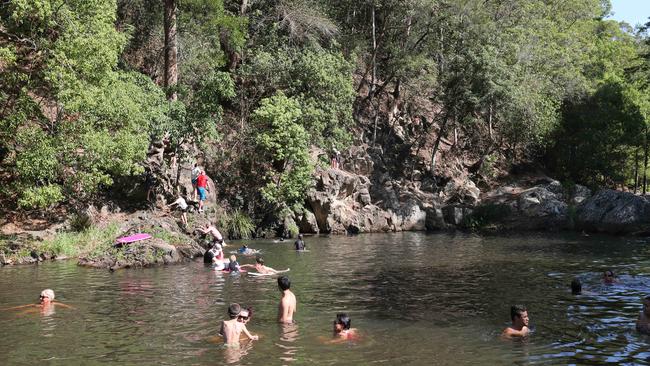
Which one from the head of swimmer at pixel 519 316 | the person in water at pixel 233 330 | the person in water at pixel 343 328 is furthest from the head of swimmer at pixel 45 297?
the head of swimmer at pixel 519 316

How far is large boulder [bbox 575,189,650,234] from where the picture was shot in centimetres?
3784

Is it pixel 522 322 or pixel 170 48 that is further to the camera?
pixel 170 48

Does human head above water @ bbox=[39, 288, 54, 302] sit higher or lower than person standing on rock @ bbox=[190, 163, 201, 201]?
lower

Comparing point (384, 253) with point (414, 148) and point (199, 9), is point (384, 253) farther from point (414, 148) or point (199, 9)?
point (414, 148)

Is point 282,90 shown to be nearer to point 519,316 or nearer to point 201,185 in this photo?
point 201,185

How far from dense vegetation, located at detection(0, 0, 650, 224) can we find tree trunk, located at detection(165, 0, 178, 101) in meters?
0.10

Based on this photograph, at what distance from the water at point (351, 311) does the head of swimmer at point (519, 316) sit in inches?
16.8

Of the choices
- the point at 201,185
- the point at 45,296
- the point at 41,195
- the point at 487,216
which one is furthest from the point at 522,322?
the point at 487,216

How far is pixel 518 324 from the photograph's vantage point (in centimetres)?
1257

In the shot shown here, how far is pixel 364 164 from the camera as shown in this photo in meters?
45.1

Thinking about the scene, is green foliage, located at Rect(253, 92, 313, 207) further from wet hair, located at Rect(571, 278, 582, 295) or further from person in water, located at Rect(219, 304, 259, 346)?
person in water, located at Rect(219, 304, 259, 346)

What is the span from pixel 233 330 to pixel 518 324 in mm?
5852

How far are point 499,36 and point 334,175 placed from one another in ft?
54.5

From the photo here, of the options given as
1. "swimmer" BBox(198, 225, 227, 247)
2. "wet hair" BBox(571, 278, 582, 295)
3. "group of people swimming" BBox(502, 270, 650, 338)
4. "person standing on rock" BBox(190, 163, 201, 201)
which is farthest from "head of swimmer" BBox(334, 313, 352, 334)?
"person standing on rock" BBox(190, 163, 201, 201)
